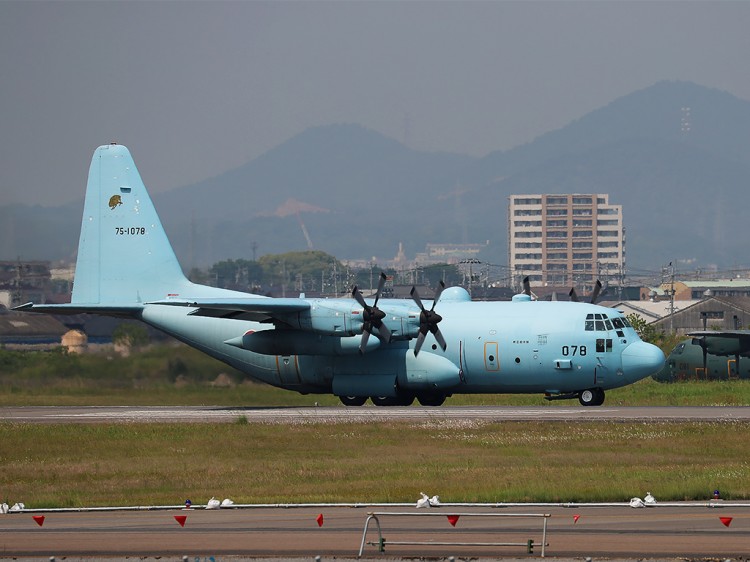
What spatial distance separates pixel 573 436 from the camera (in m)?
38.0

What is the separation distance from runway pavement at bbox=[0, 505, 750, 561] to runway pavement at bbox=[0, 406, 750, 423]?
1880 centimetres

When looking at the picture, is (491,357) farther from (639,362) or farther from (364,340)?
(639,362)

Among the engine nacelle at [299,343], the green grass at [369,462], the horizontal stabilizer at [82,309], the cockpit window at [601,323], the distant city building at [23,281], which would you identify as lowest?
the green grass at [369,462]

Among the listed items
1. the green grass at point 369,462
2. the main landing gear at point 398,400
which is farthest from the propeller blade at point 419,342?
the green grass at point 369,462

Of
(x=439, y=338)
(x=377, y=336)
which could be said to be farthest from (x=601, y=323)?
(x=377, y=336)

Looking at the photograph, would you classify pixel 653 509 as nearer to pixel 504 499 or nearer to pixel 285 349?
pixel 504 499

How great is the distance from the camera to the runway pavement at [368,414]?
4309cm

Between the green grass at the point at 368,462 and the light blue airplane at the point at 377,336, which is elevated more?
the light blue airplane at the point at 377,336

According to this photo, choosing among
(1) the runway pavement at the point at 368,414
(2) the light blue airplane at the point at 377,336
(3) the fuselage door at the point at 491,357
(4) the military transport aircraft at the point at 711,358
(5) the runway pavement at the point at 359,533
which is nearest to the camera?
(5) the runway pavement at the point at 359,533

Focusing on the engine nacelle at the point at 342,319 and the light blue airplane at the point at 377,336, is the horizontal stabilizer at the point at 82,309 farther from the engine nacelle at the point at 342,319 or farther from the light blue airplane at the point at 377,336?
the engine nacelle at the point at 342,319

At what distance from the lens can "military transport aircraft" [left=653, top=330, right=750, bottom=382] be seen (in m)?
65.6

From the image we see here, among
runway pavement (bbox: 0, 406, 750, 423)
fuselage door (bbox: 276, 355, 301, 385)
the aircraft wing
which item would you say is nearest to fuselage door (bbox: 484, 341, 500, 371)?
Result: runway pavement (bbox: 0, 406, 750, 423)

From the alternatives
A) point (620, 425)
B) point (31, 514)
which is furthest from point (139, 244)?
point (31, 514)

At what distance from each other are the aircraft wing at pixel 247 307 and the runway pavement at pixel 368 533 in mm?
22188
